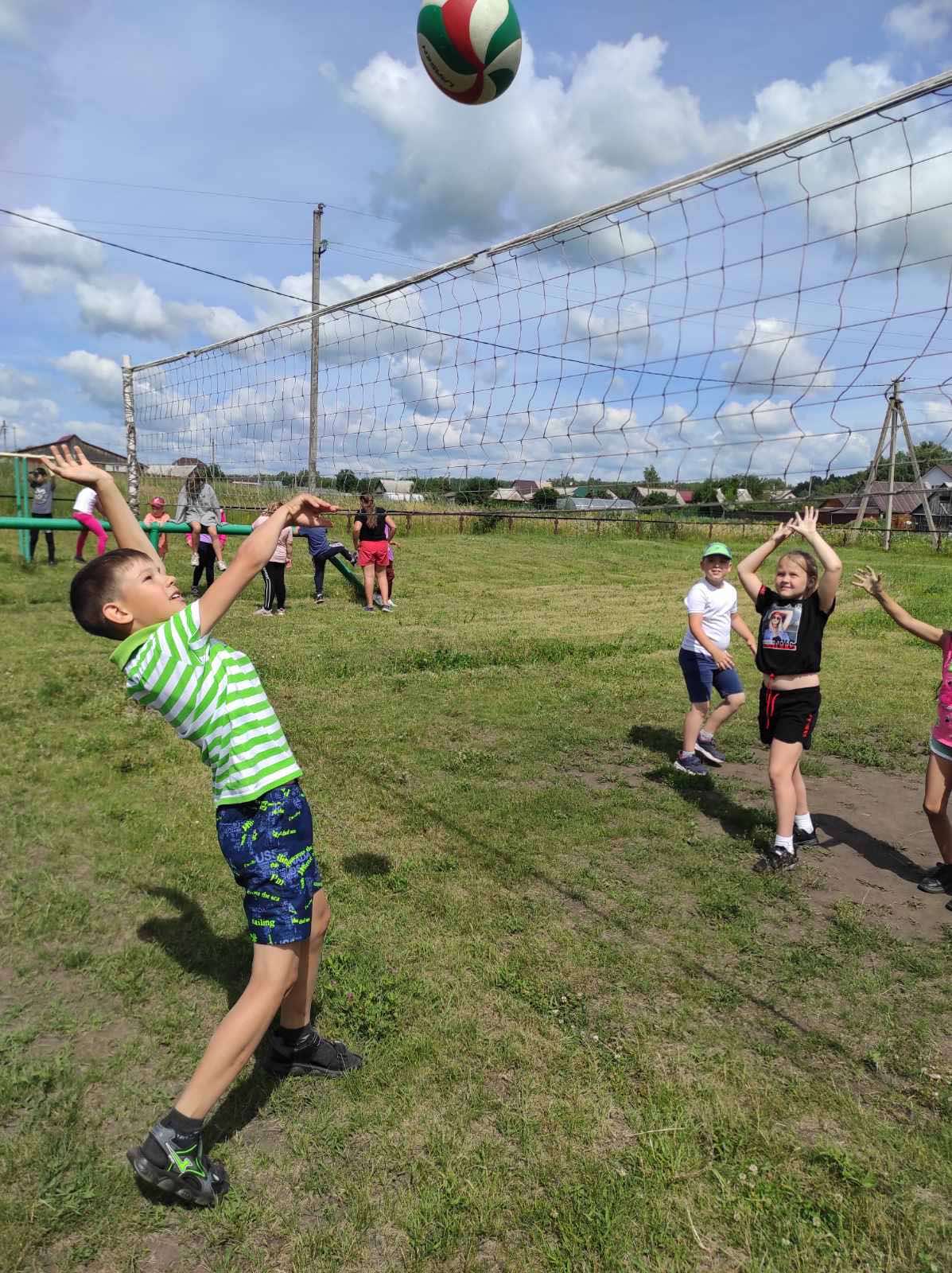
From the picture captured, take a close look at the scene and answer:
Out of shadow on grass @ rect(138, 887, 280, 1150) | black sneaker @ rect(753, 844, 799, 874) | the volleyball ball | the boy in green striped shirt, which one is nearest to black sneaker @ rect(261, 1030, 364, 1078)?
shadow on grass @ rect(138, 887, 280, 1150)

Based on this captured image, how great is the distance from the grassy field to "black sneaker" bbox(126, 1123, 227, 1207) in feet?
0.20

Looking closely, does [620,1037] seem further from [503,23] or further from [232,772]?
[503,23]

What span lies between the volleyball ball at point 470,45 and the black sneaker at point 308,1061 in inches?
212

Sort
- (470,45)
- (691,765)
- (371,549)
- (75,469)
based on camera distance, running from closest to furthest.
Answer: (75,469) → (470,45) → (691,765) → (371,549)

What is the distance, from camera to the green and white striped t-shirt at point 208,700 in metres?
2.29

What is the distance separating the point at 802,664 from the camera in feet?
14.0

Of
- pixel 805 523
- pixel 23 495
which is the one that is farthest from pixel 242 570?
pixel 23 495

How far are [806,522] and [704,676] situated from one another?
182 centimetres

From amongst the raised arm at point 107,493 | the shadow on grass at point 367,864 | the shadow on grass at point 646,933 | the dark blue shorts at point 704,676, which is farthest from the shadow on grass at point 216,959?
the dark blue shorts at point 704,676

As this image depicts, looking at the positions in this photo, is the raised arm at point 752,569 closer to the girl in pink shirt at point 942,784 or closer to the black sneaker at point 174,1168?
the girl in pink shirt at point 942,784

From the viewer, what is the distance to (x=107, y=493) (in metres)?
2.87

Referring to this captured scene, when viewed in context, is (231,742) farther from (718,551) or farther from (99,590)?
(718,551)

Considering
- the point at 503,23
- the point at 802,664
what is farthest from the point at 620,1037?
the point at 503,23

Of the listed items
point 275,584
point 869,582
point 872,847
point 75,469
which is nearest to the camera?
point 75,469
